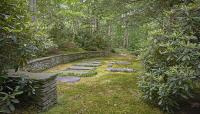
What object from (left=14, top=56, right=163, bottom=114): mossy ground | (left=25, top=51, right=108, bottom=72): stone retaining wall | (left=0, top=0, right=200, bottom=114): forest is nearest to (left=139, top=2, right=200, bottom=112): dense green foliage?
(left=0, top=0, right=200, bottom=114): forest

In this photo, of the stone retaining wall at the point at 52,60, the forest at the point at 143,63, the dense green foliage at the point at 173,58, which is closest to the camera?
the forest at the point at 143,63

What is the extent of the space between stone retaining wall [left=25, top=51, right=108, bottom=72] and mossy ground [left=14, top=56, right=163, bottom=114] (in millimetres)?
1706

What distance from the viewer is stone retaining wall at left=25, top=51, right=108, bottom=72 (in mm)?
8031

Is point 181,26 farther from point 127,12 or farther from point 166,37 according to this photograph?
point 127,12

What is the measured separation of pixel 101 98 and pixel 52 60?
4.89 m

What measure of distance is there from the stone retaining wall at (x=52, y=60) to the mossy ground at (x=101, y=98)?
5.60 ft

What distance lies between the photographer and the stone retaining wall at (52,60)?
8031 millimetres

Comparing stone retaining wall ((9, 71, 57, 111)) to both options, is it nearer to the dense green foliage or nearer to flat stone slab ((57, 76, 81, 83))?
the dense green foliage

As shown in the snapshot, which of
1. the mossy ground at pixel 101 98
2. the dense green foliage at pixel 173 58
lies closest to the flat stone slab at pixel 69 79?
the mossy ground at pixel 101 98

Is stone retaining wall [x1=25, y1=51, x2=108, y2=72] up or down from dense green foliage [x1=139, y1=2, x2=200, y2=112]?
down

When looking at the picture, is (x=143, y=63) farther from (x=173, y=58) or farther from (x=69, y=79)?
(x=69, y=79)

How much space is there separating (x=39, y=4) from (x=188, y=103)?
11538 millimetres

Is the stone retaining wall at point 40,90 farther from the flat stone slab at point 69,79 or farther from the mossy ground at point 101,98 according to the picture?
the flat stone slab at point 69,79

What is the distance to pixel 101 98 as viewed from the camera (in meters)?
5.65
